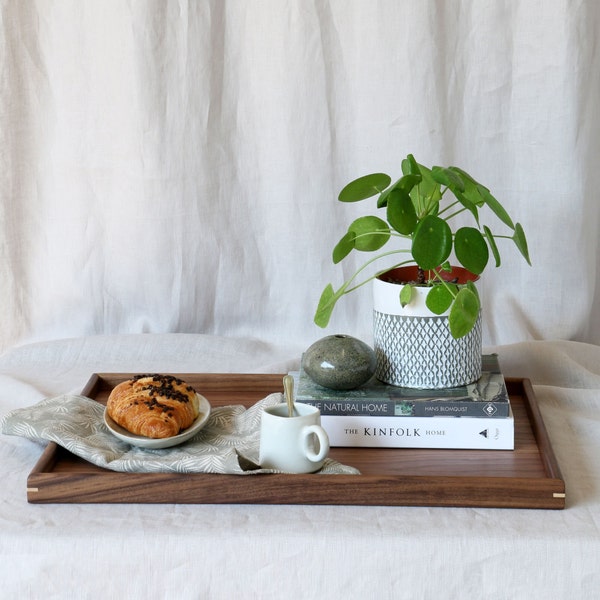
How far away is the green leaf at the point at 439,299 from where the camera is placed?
3.20 feet

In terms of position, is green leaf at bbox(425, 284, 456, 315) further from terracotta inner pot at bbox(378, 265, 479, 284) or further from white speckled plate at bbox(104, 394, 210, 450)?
white speckled plate at bbox(104, 394, 210, 450)

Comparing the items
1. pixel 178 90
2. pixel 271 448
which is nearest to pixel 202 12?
pixel 178 90

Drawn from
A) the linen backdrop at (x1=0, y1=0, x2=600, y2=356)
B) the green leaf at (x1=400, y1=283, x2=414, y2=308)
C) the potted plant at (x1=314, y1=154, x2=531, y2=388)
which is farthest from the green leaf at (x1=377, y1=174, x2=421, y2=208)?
the linen backdrop at (x1=0, y1=0, x2=600, y2=356)

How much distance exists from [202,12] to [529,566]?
3.03 ft

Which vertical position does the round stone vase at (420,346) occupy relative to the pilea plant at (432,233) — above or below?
below

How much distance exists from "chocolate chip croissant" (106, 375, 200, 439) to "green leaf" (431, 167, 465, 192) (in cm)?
34

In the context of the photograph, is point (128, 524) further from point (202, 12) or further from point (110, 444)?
point (202, 12)

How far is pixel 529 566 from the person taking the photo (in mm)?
794

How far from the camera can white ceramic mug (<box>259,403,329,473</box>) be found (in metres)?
0.88

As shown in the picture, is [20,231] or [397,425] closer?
[397,425]

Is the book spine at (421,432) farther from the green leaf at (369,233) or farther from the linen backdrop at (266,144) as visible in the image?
the linen backdrop at (266,144)

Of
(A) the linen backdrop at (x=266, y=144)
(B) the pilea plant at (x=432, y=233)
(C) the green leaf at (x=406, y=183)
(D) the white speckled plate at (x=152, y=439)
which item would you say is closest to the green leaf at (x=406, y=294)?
(B) the pilea plant at (x=432, y=233)

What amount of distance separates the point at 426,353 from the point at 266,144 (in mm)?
528

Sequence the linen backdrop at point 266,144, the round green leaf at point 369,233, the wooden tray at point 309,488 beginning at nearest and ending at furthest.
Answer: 1. the wooden tray at point 309,488
2. the round green leaf at point 369,233
3. the linen backdrop at point 266,144
